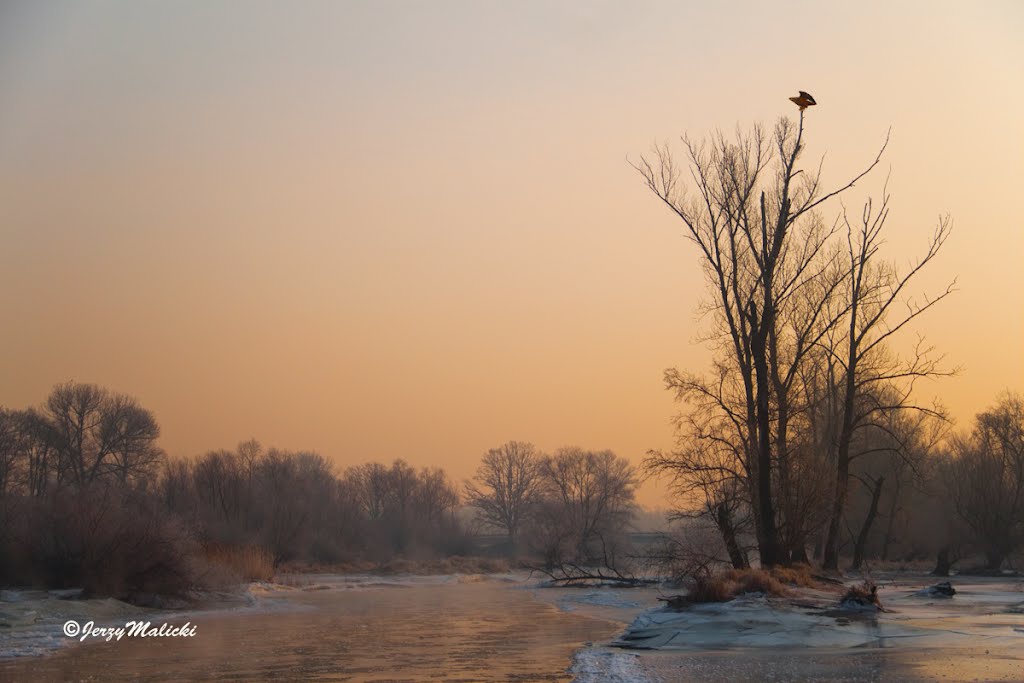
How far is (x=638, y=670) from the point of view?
15086 mm

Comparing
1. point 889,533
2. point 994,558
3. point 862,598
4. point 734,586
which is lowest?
point 862,598

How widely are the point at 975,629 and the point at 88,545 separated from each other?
29.0 meters

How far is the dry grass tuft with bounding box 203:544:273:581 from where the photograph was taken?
46469 mm

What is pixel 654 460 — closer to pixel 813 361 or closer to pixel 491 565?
pixel 813 361

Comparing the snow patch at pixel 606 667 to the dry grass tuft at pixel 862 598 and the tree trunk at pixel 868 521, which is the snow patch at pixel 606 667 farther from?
the tree trunk at pixel 868 521

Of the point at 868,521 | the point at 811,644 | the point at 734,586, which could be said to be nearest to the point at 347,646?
the point at 734,586

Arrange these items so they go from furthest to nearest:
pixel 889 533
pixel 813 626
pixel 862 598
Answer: pixel 889 533, pixel 862 598, pixel 813 626

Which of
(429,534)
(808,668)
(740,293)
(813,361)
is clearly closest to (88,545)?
(740,293)

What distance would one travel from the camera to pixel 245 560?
49500 mm

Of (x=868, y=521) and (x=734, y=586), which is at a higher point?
(x=868, y=521)

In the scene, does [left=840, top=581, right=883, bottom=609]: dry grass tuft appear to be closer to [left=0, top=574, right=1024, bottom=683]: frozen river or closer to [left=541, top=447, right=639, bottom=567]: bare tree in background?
[left=0, top=574, right=1024, bottom=683]: frozen river

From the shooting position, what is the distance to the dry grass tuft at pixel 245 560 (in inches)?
1829

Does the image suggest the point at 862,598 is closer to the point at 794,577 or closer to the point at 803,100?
the point at 794,577

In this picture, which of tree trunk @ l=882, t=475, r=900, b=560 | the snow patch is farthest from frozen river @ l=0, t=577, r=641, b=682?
tree trunk @ l=882, t=475, r=900, b=560
